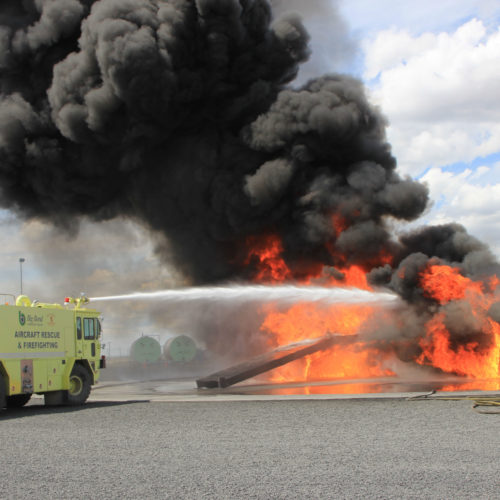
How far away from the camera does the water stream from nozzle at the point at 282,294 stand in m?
24.8

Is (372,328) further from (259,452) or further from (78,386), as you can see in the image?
(259,452)

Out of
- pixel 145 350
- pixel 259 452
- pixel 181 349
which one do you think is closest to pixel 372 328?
pixel 259 452

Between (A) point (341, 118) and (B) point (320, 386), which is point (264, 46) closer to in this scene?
(A) point (341, 118)

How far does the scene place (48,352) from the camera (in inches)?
679

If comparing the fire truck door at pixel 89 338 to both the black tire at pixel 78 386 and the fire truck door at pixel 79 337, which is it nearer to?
the fire truck door at pixel 79 337

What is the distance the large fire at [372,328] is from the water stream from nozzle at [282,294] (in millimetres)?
414

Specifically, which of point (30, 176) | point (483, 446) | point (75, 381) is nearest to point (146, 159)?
point (30, 176)

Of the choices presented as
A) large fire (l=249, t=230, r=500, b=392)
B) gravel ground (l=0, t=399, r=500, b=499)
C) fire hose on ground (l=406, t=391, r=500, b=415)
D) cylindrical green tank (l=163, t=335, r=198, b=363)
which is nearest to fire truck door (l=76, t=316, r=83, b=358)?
gravel ground (l=0, t=399, r=500, b=499)

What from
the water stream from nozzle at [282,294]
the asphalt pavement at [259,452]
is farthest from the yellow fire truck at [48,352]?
the water stream from nozzle at [282,294]

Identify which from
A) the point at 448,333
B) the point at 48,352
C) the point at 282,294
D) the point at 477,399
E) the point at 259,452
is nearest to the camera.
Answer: the point at 259,452

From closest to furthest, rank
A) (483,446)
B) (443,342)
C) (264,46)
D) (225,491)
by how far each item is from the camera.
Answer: (225,491), (483,446), (443,342), (264,46)

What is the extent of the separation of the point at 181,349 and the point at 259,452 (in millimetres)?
32520

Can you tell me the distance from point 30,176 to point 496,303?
70.4 feet

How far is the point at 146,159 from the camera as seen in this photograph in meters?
30.3
